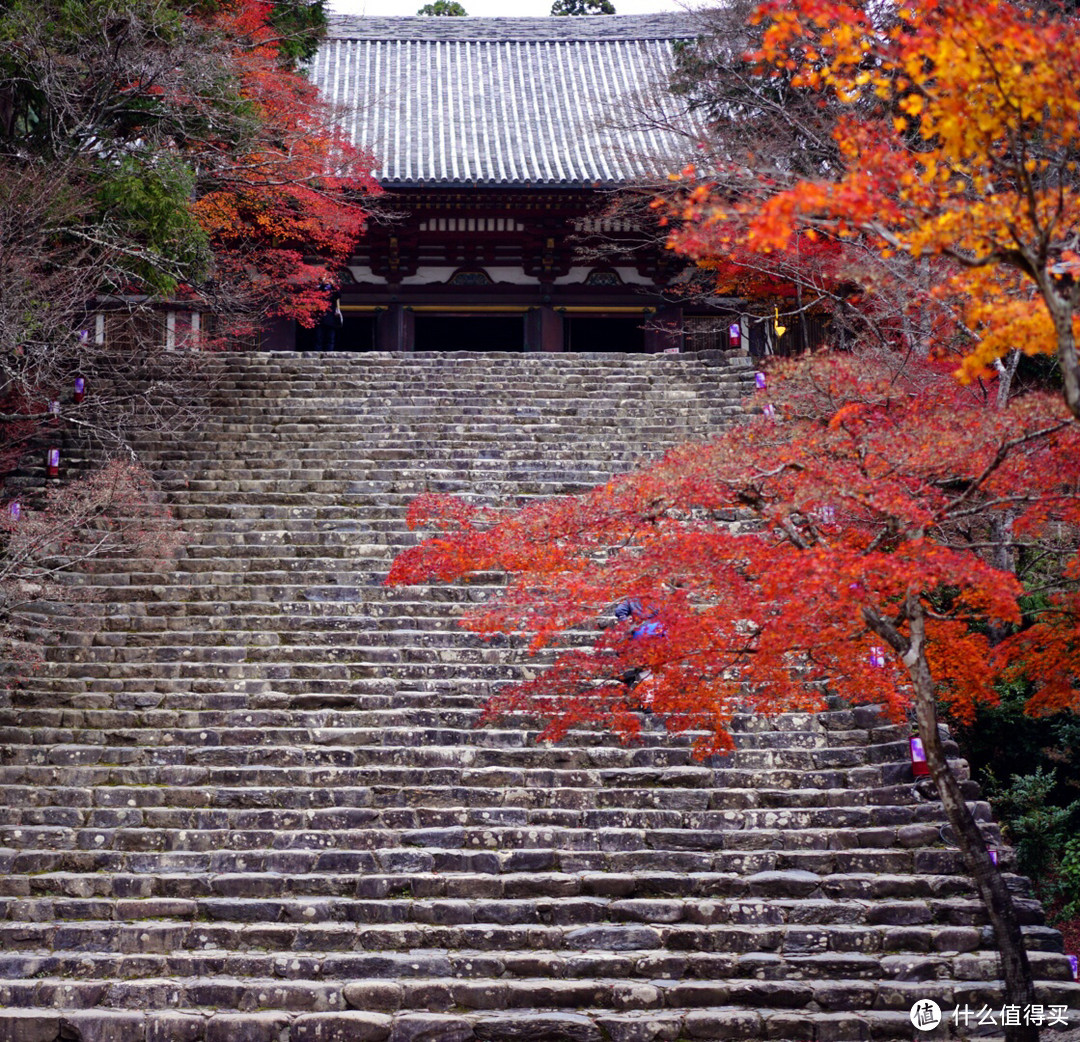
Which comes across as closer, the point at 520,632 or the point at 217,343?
the point at 520,632

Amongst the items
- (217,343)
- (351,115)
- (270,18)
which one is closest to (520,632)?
(217,343)

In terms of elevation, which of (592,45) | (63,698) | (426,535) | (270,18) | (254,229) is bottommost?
(63,698)

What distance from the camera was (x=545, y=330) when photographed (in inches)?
738

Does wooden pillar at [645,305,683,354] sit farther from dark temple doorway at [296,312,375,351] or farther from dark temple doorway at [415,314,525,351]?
dark temple doorway at [296,312,375,351]

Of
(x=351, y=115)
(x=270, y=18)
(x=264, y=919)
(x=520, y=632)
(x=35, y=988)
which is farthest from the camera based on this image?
(x=351, y=115)

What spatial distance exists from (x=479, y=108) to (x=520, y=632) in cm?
1437

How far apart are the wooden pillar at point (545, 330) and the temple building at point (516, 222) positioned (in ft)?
0.06

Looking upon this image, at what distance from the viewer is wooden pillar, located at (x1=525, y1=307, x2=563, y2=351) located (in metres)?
18.7

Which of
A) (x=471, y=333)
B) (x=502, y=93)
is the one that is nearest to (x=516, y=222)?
(x=502, y=93)

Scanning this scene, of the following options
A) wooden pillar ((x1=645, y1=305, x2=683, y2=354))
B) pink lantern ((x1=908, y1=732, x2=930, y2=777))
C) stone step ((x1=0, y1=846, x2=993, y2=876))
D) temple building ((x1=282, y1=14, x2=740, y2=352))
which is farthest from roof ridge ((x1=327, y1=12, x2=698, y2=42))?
stone step ((x1=0, y1=846, x2=993, y2=876))

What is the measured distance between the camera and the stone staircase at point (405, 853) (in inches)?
269

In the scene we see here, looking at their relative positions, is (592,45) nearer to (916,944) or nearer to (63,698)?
(63,698)

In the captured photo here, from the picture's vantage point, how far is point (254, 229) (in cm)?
1633

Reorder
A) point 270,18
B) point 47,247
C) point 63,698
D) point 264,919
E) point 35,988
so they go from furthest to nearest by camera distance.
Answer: point 270,18
point 47,247
point 63,698
point 264,919
point 35,988
